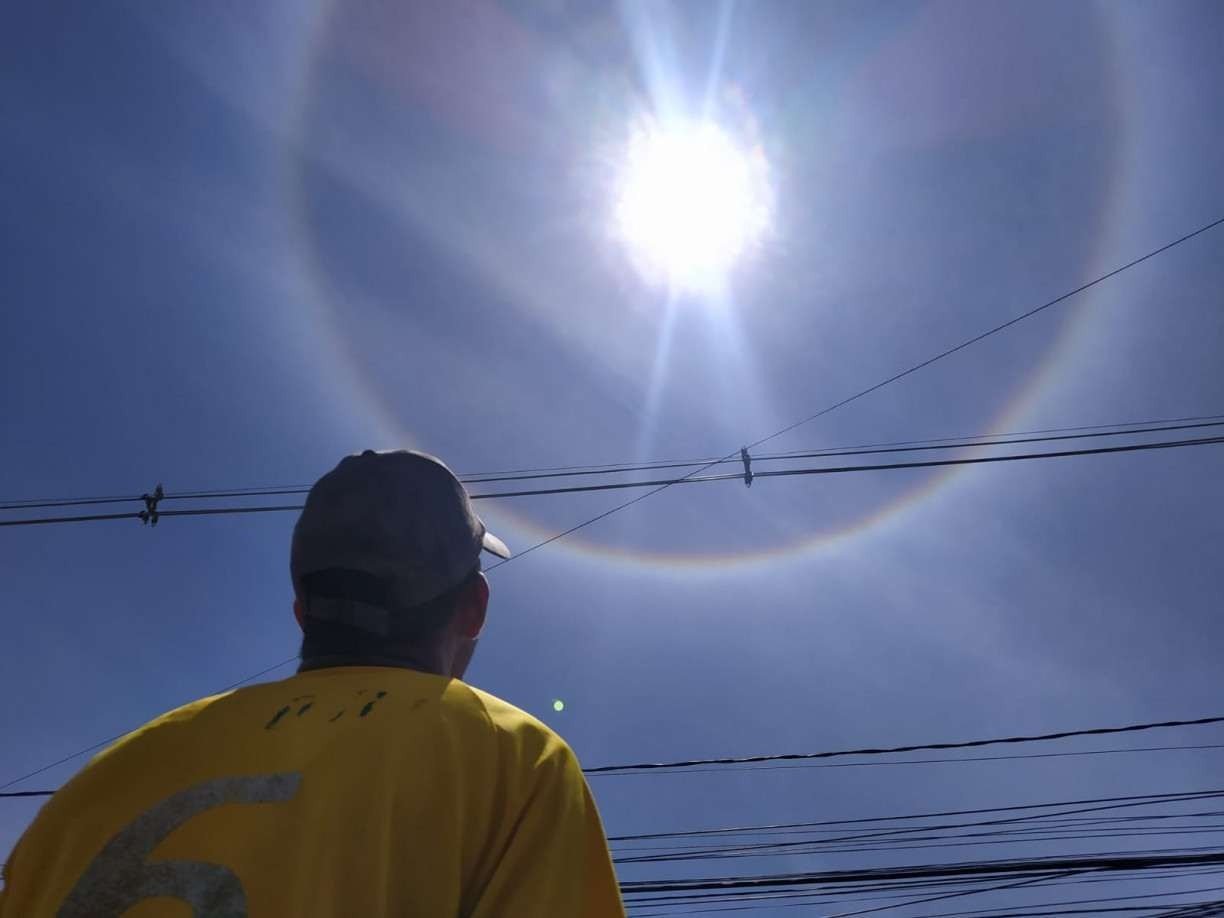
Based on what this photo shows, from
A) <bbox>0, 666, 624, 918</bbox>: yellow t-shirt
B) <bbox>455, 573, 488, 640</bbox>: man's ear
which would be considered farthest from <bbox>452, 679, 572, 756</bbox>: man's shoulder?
<bbox>455, 573, 488, 640</bbox>: man's ear

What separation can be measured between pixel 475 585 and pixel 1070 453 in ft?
30.2

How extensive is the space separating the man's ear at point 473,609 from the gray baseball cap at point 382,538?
0.16 feet

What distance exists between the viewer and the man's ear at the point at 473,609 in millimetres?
1725

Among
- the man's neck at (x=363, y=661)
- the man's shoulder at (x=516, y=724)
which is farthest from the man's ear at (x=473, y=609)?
the man's shoulder at (x=516, y=724)

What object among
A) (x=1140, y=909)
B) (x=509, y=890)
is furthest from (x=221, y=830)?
(x=1140, y=909)

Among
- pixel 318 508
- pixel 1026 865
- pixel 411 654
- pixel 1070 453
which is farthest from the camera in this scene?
pixel 1070 453

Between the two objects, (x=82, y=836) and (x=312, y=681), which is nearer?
(x=82, y=836)

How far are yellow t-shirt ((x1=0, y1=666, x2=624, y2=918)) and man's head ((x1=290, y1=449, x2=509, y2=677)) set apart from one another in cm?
29

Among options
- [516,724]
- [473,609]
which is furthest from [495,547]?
[516,724]

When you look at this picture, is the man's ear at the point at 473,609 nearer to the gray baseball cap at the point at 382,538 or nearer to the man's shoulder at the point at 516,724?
the gray baseball cap at the point at 382,538

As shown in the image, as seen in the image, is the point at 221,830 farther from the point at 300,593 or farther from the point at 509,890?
the point at 300,593

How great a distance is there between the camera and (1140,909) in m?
9.41

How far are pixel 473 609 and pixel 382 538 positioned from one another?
0.27 meters

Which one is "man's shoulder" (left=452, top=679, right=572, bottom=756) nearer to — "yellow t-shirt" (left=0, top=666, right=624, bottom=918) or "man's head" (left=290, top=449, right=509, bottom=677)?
"yellow t-shirt" (left=0, top=666, right=624, bottom=918)
